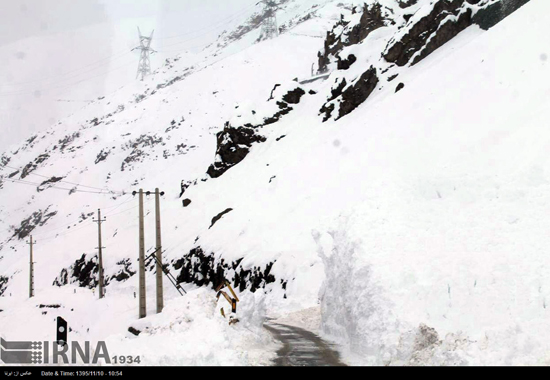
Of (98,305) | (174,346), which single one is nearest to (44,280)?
(98,305)

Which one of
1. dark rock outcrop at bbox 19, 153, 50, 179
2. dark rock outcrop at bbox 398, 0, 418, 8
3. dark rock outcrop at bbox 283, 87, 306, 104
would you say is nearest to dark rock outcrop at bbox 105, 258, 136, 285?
dark rock outcrop at bbox 283, 87, 306, 104

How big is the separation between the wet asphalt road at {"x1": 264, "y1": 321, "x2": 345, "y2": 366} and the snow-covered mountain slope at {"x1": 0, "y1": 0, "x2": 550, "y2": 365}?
1.82ft

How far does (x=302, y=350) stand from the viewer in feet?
36.7

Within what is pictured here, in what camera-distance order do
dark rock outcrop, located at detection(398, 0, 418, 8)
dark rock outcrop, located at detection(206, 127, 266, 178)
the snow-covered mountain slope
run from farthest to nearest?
dark rock outcrop, located at detection(398, 0, 418, 8) → dark rock outcrop, located at detection(206, 127, 266, 178) → the snow-covered mountain slope

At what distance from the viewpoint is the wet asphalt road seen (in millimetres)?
9641

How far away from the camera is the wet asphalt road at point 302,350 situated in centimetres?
964

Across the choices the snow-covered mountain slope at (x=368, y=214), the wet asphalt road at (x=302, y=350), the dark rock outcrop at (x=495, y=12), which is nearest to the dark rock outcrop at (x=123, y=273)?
the snow-covered mountain slope at (x=368, y=214)

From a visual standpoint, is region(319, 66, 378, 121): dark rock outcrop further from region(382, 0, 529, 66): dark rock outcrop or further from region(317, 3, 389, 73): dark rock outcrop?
region(317, 3, 389, 73): dark rock outcrop

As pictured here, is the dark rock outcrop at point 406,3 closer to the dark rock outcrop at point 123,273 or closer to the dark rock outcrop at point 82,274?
the dark rock outcrop at point 123,273

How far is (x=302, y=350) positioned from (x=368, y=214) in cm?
394

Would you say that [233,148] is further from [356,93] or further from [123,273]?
[123,273]

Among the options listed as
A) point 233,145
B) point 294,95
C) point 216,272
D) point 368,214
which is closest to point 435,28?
point 294,95

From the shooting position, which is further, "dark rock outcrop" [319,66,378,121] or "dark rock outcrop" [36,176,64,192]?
"dark rock outcrop" [36,176,64,192]

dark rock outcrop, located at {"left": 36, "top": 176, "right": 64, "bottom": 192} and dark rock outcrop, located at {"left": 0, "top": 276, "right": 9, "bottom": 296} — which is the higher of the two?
dark rock outcrop, located at {"left": 36, "top": 176, "right": 64, "bottom": 192}
